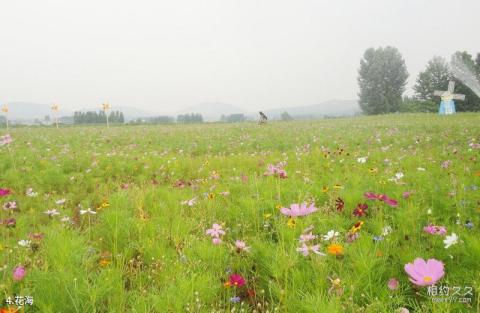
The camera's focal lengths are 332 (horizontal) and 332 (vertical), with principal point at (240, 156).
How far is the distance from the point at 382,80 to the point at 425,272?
70987 mm

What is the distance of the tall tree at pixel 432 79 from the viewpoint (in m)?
58.4

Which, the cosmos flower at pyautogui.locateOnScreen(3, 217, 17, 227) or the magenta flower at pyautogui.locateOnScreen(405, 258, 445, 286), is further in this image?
the cosmos flower at pyautogui.locateOnScreen(3, 217, 17, 227)

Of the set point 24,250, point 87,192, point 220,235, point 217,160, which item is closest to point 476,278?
point 220,235

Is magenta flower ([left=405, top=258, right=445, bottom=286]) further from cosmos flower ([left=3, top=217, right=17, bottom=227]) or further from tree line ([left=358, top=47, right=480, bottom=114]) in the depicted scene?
tree line ([left=358, top=47, right=480, bottom=114])

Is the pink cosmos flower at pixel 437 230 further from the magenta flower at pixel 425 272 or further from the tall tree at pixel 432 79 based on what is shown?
the tall tree at pixel 432 79

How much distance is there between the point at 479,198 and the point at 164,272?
3.49 metres

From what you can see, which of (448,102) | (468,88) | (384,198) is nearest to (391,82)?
(468,88)

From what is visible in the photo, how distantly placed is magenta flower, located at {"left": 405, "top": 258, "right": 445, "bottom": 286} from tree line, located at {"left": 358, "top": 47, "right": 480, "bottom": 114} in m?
66.3

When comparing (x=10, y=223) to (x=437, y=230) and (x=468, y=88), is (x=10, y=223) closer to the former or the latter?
(x=437, y=230)

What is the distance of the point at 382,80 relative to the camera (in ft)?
215

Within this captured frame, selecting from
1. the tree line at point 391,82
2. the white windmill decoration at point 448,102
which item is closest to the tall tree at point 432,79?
the tree line at point 391,82

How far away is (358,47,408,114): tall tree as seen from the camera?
→ 212ft

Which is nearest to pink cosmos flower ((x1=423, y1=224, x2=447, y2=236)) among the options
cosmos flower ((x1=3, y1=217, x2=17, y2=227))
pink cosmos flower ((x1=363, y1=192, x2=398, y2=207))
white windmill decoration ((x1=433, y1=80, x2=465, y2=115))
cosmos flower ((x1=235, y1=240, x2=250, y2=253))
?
pink cosmos flower ((x1=363, y1=192, x2=398, y2=207))

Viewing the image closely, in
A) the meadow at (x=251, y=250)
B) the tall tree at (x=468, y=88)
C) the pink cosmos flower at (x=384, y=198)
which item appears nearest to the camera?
the meadow at (x=251, y=250)
